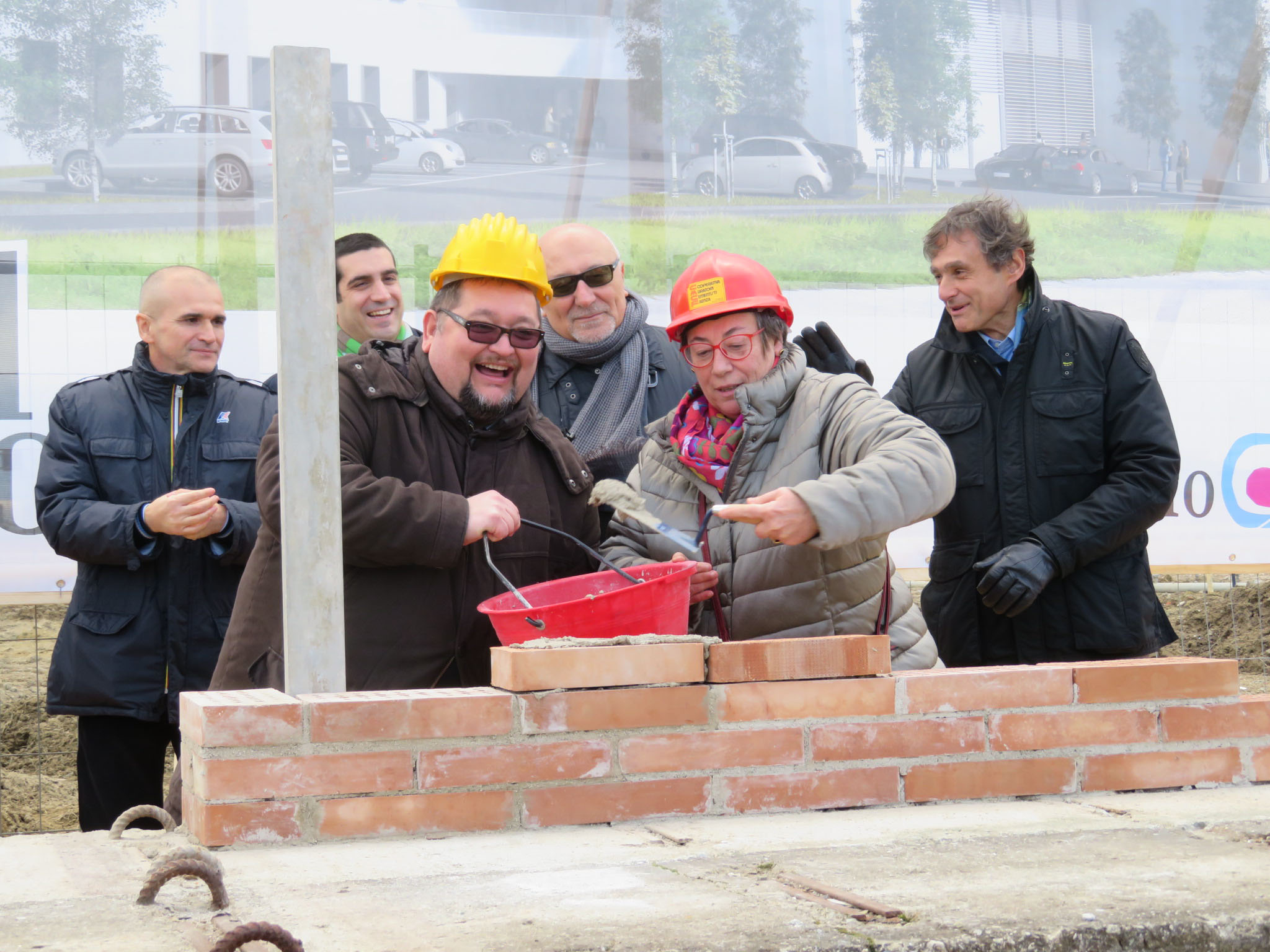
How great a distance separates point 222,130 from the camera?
5516mm

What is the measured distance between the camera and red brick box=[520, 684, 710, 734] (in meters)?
2.52

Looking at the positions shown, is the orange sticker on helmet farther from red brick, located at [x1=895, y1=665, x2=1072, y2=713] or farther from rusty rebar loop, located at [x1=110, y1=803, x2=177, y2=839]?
rusty rebar loop, located at [x1=110, y1=803, x2=177, y2=839]

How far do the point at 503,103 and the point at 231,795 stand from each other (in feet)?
13.3

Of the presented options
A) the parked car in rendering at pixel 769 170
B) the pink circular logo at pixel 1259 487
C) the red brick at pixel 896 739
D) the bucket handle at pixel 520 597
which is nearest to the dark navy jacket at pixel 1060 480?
the red brick at pixel 896 739

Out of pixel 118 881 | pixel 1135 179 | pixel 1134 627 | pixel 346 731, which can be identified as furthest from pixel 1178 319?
pixel 118 881

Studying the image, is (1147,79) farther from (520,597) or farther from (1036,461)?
(520,597)

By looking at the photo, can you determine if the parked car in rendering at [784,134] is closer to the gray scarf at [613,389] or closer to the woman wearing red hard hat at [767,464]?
the gray scarf at [613,389]

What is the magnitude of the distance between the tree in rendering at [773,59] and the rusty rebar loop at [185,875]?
475cm

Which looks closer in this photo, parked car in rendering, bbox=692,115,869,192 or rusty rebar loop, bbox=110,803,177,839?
rusty rebar loop, bbox=110,803,177,839

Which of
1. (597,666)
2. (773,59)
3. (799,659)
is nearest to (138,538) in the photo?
(597,666)

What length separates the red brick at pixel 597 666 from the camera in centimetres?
251

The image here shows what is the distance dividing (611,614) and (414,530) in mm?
452

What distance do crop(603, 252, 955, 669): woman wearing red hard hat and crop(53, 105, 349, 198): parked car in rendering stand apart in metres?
2.99

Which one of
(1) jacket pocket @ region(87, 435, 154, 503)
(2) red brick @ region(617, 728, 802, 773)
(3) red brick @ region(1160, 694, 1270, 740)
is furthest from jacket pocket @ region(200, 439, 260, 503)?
(3) red brick @ region(1160, 694, 1270, 740)
